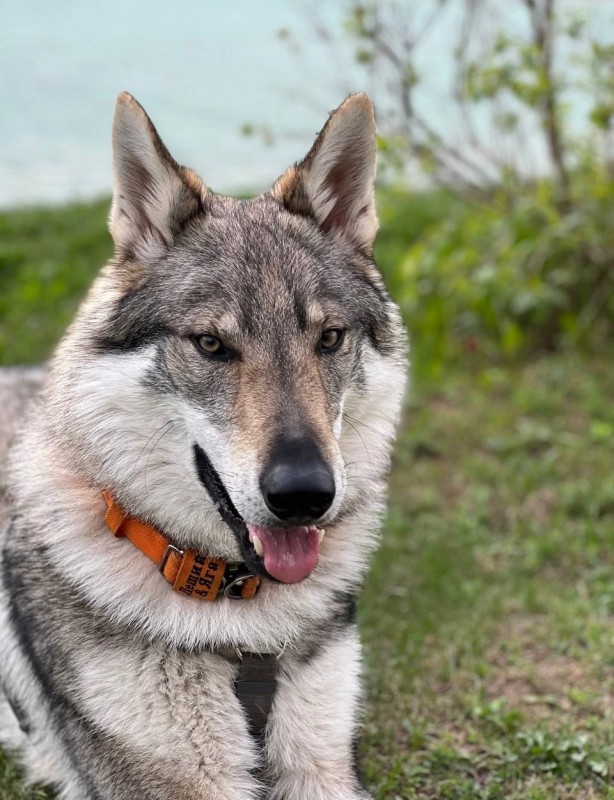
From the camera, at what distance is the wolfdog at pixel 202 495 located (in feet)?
8.45

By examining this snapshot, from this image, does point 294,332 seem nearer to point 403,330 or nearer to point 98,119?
point 403,330

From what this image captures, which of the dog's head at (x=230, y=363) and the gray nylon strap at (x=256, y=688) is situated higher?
the dog's head at (x=230, y=363)

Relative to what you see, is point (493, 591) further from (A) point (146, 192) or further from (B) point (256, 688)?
(A) point (146, 192)

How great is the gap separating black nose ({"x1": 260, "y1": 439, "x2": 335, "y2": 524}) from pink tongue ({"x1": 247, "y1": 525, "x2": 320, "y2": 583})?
12 cm

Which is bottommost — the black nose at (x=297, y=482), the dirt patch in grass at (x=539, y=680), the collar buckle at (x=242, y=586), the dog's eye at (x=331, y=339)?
the dirt patch in grass at (x=539, y=680)

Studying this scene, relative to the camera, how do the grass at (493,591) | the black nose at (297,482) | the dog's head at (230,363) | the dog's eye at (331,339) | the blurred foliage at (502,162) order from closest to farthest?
1. the black nose at (297,482)
2. the dog's head at (230,363)
3. the dog's eye at (331,339)
4. the grass at (493,591)
5. the blurred foliage at (502,162)

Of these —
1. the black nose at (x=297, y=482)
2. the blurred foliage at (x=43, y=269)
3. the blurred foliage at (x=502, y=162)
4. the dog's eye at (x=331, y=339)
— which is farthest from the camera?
the blurred foliage at (x=43, y=269)

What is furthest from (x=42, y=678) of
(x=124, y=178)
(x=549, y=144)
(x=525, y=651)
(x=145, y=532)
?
(x=549, y=144)

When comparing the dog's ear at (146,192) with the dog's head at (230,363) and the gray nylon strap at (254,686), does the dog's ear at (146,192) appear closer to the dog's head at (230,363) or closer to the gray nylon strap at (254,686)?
the dog's head at (230,363)

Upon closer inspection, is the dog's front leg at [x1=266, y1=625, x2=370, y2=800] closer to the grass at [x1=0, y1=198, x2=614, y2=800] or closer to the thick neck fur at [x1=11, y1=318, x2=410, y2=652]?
the thick neck fur at [x1=11, y1=318, x2=410, y2=652]

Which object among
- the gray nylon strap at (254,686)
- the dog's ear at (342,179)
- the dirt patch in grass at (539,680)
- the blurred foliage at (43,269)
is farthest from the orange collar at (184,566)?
the blurred foliage at (43,269)

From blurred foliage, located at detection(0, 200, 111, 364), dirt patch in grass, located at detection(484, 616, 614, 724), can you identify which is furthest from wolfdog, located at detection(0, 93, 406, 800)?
blurred foliage, located at detection(0, 200, 111, 364)

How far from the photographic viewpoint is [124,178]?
2758 mm

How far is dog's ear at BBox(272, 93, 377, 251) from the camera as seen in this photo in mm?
2889
